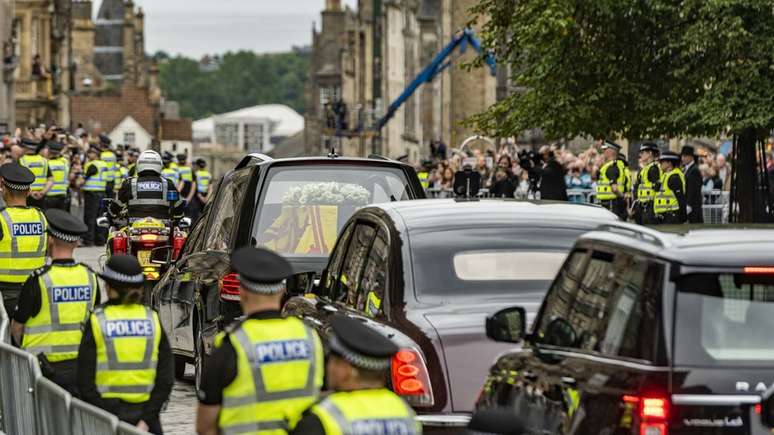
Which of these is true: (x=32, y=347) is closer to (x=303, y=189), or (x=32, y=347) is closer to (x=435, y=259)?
(x=435, y=259)

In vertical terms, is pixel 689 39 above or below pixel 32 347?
above

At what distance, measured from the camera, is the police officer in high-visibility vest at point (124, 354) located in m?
8.74

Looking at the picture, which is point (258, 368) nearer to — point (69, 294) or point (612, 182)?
point (69, 294)

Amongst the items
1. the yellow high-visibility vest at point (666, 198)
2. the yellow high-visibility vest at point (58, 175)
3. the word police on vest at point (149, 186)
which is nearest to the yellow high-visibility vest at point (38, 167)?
the yellow high-visibility vest at point (58, 175)

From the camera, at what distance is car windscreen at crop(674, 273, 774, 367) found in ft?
23.1

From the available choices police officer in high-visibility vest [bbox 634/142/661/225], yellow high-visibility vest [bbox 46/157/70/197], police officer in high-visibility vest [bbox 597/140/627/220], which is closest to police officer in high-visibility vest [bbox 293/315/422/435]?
police officer in high-visibility vest [bbox 634/142/661/225]

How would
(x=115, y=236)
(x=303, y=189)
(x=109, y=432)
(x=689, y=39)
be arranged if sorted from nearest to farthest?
(x=109, y=432), (x=303, y=189), (x=115, y=236), (x=689, y=39)

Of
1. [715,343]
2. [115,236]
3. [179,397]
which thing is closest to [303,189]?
[179,397]

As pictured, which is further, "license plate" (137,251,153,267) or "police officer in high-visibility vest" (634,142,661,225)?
"police officer in high-visibility vest" (634,142,661,225)

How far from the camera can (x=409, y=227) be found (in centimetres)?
1065

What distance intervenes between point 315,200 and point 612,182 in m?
14.3

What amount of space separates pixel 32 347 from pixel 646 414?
442 centimetres

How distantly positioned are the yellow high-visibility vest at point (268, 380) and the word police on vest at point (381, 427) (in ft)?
3.52

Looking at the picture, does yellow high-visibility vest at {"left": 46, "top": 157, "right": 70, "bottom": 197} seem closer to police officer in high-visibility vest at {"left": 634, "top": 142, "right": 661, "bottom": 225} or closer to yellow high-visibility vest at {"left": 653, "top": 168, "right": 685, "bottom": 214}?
police officer in high-visibility vest at {"left": 634, "top": 142, "right": 661, "bottom": 225}
